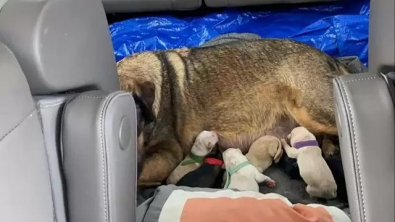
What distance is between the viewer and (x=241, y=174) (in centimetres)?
203

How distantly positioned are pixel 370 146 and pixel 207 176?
3.44 feet

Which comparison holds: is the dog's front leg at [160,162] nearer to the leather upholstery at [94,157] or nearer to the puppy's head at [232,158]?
the puppy's head at [232,158]

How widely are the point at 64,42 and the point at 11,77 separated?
6.6 inches

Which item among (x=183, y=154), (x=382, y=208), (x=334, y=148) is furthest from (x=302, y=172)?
(x=382, y=208)

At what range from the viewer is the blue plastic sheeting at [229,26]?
116 inches

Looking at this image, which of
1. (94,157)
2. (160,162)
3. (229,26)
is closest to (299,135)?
(160,162)

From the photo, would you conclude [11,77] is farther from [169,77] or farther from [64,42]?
[169,77]

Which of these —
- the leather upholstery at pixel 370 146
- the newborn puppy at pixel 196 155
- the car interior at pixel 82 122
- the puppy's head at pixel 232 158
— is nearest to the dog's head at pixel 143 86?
the newborn puppy at pixel 196 155

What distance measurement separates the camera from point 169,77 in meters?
2.44

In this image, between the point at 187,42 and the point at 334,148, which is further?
the point at 187,42

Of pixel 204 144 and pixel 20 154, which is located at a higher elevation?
pixel 20 154

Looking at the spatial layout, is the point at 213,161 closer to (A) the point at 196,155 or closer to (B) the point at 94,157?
(A) the point at 196,155

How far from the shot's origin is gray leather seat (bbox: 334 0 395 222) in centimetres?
108

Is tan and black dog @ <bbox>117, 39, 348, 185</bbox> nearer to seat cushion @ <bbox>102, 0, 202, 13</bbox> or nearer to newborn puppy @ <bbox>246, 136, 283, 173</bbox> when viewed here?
newborn puppy @ <bbox>246, 136, 283, 173</bbox>
